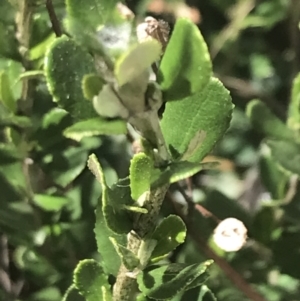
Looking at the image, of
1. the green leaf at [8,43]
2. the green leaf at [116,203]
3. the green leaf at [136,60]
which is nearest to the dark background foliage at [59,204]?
the green leaf at [8,43]

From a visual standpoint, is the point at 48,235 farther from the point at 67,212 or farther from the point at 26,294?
the point at 26,294

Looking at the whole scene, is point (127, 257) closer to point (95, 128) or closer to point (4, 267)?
point (95, 128)

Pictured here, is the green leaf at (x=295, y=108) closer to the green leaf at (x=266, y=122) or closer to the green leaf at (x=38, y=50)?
the green leaf at (x=266, y=122)

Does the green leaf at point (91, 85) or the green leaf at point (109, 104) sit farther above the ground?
the green leaf at point (91, 85)

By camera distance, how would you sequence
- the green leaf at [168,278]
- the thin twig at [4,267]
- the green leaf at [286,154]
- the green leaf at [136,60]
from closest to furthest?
1. the green leaf at [136,60]
2. the green leaf at [168,278]
3. the green leaf at [286,154]
4. the thin twig at [4,267]

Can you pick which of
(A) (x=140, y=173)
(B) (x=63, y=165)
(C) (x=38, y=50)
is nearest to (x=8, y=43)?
(C) (x=38, y=50)

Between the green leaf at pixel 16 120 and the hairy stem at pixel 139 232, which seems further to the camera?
the green leaf at pixel 16 120

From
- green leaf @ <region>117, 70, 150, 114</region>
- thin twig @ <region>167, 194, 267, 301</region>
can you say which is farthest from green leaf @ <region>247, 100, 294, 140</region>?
green leaf @ <region>117, 70, 150, 114</region>

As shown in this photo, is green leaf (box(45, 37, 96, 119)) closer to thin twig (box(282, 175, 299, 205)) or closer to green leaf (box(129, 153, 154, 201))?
green leaf (box(129, 153, 154, 201))
